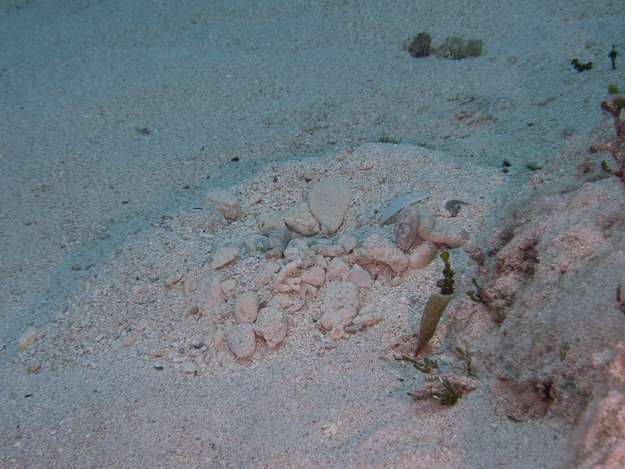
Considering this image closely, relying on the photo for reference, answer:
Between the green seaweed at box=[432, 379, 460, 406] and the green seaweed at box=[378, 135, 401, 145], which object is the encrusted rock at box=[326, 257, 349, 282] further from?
the green seaweed at box=[378, 135, 401, 145]

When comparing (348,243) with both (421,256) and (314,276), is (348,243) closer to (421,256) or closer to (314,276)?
(314,276)

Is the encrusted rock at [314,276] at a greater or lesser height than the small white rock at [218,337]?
greater

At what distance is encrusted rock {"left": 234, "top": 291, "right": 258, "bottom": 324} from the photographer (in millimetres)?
2842

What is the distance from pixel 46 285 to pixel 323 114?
3.85 metres

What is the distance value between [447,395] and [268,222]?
2.26 m

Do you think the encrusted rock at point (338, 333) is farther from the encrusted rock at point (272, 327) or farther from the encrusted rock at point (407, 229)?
the encrusted rock at point (407, 229)

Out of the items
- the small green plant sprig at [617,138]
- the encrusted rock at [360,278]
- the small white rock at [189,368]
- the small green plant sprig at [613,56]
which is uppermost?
the small green plant sprig at [613,56]

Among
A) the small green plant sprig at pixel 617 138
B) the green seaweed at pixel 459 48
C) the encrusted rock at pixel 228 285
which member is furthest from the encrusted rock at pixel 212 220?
the green seaweed at pixel 459 48

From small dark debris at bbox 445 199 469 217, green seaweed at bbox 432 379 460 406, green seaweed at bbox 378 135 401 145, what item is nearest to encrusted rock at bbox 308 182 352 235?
small dark debris at bbox 445 199 469 217

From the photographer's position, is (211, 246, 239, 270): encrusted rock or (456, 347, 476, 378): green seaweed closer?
(456, 347, 476, 378): green seaweed

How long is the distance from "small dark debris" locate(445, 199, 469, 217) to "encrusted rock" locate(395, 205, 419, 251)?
1.09ft

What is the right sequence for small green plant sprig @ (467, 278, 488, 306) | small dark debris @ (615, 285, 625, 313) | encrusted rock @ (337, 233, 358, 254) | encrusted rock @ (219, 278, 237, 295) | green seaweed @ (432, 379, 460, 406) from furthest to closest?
encrusted rock @ (337, 233, 358, 254) → encrusted rock @ (219, 278, 237, 295) → small green plant sprig @ (467, 278, 488, 306) → green seaweed @ (432, 379, 460, 406) → small dark debris @ (615, 285, 625, 313)

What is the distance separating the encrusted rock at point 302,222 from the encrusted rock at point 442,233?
3.32 feet

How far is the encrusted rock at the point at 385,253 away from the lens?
2.95m
